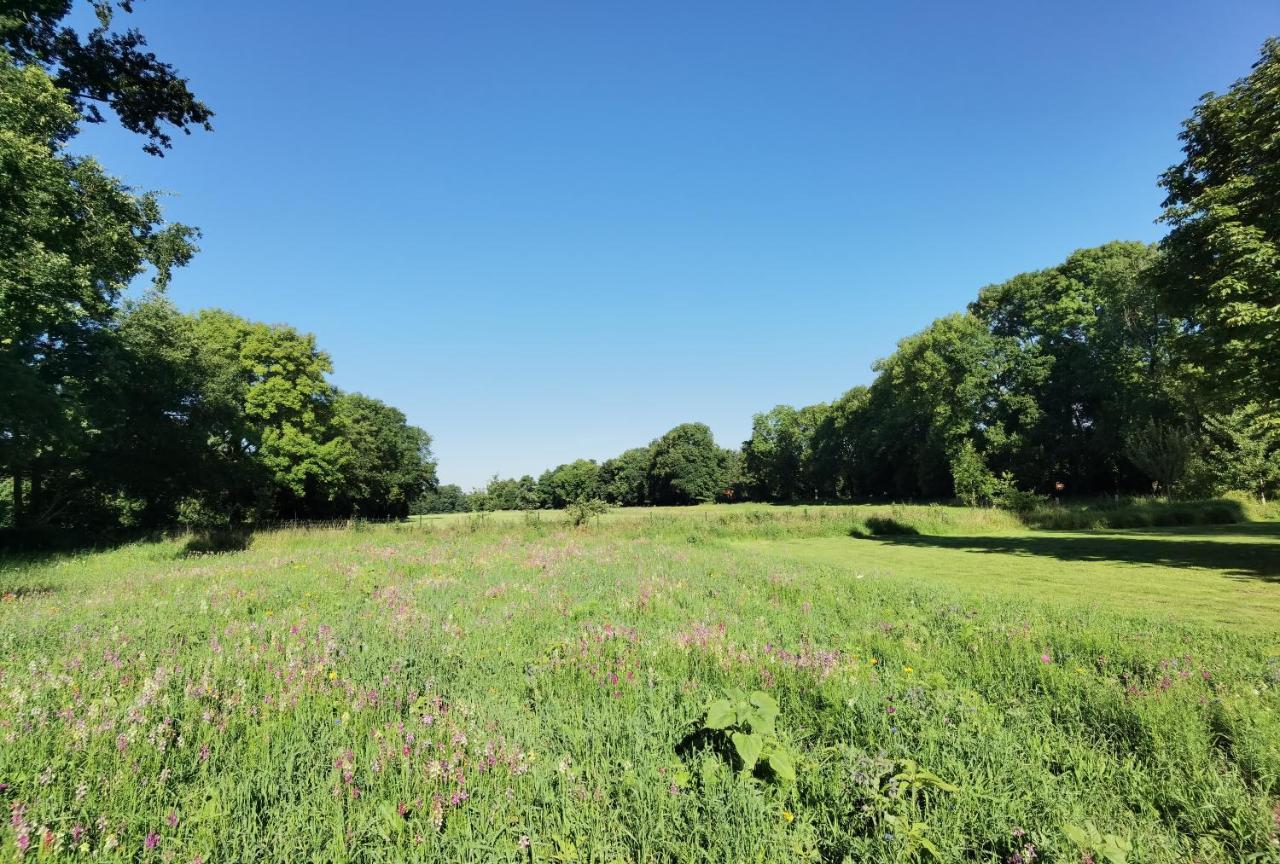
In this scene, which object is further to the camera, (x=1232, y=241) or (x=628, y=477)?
(x=628, y=477)

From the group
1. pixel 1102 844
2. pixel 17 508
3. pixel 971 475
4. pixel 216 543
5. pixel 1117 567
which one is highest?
pixel 971 475

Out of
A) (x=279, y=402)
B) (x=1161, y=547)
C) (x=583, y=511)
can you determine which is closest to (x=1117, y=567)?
(x=1161, y=547)

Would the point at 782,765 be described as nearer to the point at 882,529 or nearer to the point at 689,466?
the point at 882,529

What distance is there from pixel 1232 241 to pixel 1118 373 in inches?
1313

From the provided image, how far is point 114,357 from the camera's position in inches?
908

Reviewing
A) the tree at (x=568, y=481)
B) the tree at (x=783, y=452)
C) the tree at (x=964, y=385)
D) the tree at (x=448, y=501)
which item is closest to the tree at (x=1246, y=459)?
the tree at (x=964, y=385)

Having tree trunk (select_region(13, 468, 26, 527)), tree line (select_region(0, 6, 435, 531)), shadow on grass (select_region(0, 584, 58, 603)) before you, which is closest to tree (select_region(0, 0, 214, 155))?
tree line (select_region(0, 6, 435, 531))

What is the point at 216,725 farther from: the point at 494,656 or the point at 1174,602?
the point at 1174,602

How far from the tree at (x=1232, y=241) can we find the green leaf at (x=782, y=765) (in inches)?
719

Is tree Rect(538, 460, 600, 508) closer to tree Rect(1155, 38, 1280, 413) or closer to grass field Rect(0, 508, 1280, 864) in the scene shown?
tree Rect(1155, 38, 1280, 413)

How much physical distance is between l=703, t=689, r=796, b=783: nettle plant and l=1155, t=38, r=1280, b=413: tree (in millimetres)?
18086

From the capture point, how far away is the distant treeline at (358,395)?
1484cm

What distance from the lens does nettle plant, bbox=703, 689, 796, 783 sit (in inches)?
130

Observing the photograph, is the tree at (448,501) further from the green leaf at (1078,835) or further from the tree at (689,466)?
the green leaf at (1078,835)
